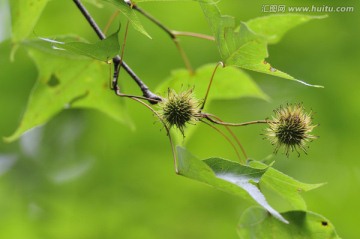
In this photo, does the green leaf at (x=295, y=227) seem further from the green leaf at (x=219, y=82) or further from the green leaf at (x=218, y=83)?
the green leaf at (x=219, y=82)

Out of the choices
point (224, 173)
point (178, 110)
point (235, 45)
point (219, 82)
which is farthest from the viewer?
point (219, 82)

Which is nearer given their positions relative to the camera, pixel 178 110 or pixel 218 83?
pixel 178 110

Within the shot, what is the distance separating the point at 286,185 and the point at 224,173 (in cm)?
33

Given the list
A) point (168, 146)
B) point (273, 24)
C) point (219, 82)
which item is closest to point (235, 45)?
point (273, 24)

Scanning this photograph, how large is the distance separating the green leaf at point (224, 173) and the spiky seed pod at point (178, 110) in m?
0.32

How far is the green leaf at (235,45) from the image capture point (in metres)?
1.66

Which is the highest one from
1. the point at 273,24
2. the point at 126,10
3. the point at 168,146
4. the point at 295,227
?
the point at 126,10

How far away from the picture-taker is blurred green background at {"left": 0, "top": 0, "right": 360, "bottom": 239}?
3.82m

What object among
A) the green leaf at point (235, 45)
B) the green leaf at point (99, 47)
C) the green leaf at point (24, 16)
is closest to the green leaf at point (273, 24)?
the green leaf at point (235, 45)

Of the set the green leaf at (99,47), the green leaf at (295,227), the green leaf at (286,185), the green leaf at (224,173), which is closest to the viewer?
the green leaf at (224,173)

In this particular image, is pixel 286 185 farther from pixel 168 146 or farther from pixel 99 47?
pixel 168 146

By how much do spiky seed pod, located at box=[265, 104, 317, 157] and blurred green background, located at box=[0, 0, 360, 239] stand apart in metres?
1.77

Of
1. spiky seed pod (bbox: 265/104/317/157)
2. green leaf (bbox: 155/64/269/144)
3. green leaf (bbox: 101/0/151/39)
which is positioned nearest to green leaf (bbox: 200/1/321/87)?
green leaf (bbox: 101/0/151/39)

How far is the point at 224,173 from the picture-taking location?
1609 mm
